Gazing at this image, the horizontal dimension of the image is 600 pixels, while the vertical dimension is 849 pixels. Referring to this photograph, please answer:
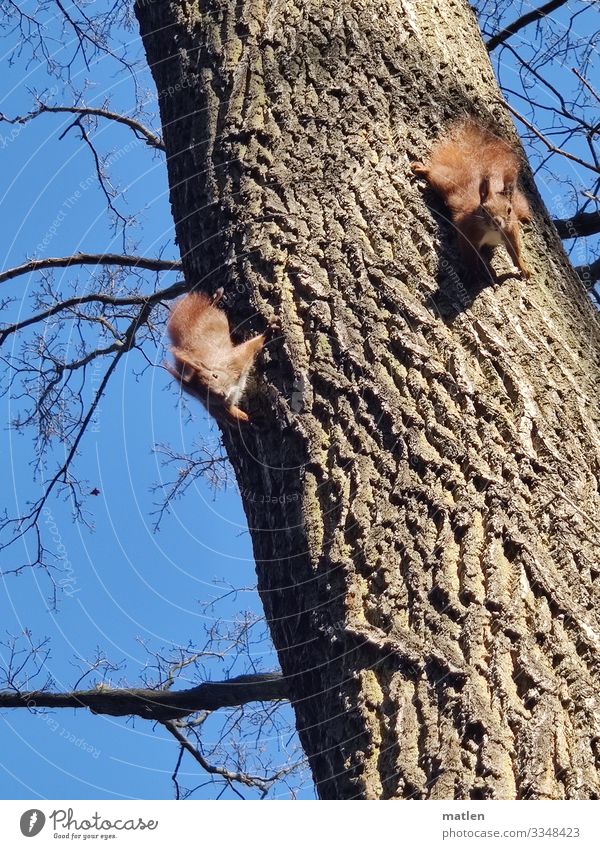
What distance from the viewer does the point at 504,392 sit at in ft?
6.77

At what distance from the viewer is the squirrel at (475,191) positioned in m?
2.24

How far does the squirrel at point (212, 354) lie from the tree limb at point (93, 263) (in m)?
1.61

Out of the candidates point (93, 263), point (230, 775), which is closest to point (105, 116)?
point (93, 263)

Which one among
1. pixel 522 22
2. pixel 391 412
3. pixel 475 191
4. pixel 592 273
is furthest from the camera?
pixel 522 22

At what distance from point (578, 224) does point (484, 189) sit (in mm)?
1838

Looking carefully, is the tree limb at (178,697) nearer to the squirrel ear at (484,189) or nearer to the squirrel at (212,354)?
the squirrel at (212,354)

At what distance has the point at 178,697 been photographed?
13.2ft

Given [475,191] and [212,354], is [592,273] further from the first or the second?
[212,354]

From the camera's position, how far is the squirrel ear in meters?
2.35
